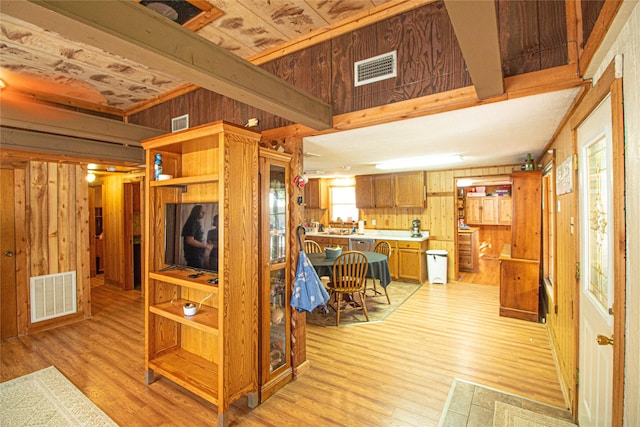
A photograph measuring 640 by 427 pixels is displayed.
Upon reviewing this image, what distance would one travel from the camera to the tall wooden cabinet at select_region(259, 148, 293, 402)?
2.50 m

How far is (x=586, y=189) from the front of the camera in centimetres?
193

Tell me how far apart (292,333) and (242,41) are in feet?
8.53

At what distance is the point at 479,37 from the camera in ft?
4.01

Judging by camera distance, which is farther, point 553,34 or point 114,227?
point 114,227

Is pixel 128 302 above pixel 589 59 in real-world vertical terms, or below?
below

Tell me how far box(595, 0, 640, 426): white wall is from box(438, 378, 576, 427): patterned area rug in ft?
3.74

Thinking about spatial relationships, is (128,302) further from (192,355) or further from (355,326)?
(355,326)

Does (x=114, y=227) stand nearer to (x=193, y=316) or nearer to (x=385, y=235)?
(x=193, y=316)

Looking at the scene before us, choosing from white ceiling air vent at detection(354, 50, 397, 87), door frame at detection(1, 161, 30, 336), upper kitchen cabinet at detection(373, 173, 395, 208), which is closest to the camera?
white ceiling air vent at detection(354, 50, 397, 87)

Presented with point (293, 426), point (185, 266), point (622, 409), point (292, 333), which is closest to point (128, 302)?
point (185, 266)

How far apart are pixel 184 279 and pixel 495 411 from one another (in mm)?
2595

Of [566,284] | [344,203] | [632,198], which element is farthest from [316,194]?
[632,198]

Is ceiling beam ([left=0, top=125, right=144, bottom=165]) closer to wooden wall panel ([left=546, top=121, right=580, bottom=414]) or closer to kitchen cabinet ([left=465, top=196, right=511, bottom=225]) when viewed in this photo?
wooden wall panel ([left=546, top=121, right=580, bottom=414])

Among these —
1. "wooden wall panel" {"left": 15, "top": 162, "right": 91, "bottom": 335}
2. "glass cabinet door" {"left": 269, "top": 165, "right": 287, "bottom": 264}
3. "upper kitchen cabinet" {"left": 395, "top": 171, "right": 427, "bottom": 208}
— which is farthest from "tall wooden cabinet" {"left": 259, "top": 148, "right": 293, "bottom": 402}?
"upper kitchen cabinet" {"left": 395, "top": 171, "right": 427, "bottom": 208}
